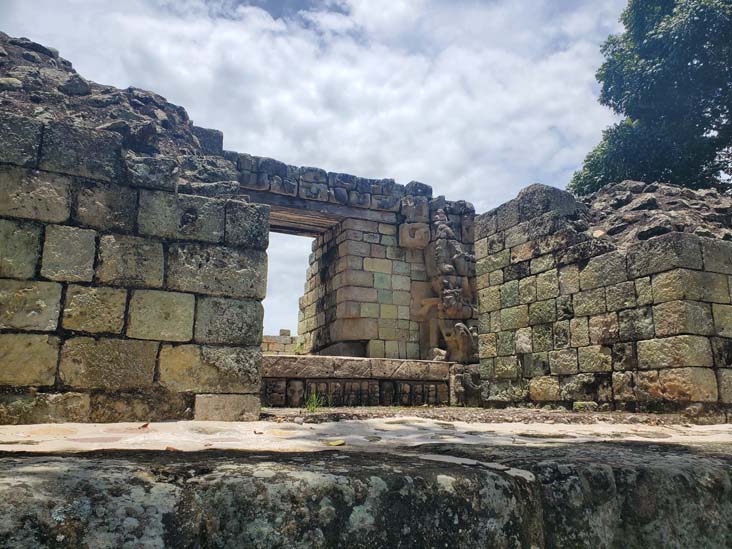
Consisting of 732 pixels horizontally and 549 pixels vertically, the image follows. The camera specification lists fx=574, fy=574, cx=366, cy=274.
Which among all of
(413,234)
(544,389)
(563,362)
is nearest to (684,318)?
(563,362)

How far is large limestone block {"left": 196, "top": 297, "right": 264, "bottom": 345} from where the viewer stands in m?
4.02

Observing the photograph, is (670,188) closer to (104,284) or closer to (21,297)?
(104,284)

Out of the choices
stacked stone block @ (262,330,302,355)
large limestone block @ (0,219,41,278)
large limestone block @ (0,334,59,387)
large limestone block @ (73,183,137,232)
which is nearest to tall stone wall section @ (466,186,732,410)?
large limestone block @ (73,183,137,232)

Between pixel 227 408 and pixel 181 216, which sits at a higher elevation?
pixel 181 216

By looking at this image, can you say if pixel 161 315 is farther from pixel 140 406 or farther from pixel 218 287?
pixel 140 406

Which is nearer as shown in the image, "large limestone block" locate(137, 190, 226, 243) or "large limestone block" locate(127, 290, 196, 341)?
"large limestone block" locate(127, 290, 196, 341)

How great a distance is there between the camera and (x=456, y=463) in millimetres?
1911

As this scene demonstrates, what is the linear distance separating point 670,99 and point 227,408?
1829 cm

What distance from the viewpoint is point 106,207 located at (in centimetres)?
388

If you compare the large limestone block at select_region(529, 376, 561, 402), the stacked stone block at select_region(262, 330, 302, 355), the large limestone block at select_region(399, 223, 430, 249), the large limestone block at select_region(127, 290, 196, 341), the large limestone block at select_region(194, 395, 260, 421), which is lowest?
the large limestone block at select_region(194, 395, 260, 421)

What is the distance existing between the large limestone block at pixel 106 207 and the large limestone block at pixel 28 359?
810 millimetres

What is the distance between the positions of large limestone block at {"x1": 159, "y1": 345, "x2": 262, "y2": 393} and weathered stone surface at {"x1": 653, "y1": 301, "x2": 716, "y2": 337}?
3.77 m

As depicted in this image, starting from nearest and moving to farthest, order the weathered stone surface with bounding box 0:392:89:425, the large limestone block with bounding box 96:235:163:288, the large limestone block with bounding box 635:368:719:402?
the weathered stone surface with bounding box 0:392:89:425, the large limestone block with bounding box 96:235:163:288, the large limestone block with bounding box 635:368:719:402

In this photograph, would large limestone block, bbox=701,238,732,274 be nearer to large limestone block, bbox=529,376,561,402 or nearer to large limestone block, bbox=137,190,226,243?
large limestone block, bbox=529,376,561,402
